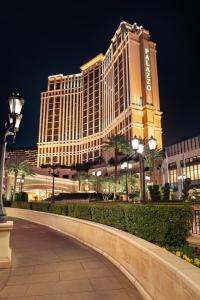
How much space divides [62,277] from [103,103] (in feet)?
455

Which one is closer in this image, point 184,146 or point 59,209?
point 59,209

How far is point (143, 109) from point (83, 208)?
104023mm

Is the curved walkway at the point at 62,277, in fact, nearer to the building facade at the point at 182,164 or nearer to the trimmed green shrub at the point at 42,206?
the trimmed green shrub at the point at 42,206

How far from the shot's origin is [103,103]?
5566 inches

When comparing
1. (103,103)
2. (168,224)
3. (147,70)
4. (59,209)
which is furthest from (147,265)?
(103,103)

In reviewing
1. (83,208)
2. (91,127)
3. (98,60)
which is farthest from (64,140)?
(83,208)

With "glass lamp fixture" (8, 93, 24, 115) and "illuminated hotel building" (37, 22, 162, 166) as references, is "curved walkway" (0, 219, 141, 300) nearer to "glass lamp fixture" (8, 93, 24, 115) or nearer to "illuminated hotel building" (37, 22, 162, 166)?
"glass lamp fixture" (8, 93, 24, 115)

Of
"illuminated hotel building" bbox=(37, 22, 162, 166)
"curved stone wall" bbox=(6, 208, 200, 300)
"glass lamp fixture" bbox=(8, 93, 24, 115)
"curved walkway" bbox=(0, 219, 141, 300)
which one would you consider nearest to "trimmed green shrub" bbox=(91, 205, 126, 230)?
"curved stone wall" bbox=(6, 208, 200, 300)

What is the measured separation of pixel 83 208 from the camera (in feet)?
39.2

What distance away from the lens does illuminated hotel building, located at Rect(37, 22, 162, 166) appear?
367ft

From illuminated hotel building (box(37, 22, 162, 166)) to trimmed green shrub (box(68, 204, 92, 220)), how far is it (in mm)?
89947

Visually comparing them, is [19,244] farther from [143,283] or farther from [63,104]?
[63,104]

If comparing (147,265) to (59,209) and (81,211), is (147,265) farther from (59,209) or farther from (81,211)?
(59,209)

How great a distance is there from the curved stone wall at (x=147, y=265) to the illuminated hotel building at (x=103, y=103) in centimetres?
9515
